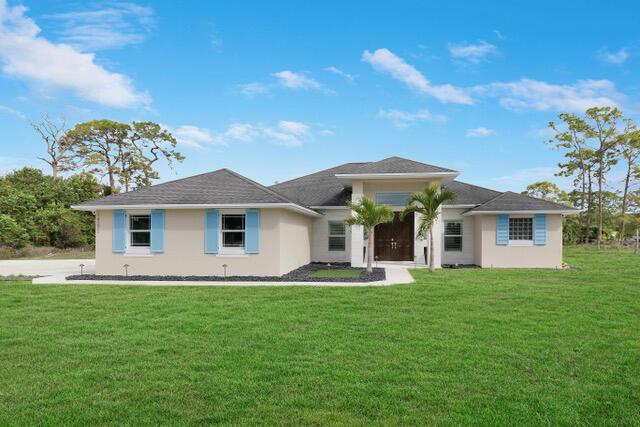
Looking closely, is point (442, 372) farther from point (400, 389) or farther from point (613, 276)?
point (613, 276)

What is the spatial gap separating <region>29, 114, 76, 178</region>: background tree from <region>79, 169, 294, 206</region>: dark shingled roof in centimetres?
2710

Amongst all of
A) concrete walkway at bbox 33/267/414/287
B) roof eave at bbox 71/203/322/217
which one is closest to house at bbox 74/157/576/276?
roof eave at bbox 71/203/322/217

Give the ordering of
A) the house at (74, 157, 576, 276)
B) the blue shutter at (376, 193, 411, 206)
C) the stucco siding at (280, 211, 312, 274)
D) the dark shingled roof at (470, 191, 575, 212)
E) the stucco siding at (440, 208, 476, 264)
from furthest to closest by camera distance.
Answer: the stucco siding at (440, 208, 476, 264) < the blue shutter at (376, 193, 411, 206) < the dark shingled roof at (470, 191, 575, 212) < the stucco siding at (280, 211, 312, 274) < the house at (74, 157, 576, 276)

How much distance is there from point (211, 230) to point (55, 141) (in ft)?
104

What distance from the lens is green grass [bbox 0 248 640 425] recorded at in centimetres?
413

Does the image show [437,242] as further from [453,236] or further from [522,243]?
[522,243]

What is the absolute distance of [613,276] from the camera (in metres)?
15.2

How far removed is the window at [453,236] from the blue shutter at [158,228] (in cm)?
1368

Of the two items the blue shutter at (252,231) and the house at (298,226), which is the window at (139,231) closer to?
the house at (298,226)

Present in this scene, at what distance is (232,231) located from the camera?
15500mm

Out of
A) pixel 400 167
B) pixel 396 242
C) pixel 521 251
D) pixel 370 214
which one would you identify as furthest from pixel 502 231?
pixel 370 214

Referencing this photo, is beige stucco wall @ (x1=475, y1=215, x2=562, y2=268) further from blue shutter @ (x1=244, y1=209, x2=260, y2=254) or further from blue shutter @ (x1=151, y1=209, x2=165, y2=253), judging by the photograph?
blue shutter @ (x1=151, y1=209, x2=165, y2=253)

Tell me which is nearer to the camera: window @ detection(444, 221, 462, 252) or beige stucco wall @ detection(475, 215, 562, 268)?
beige stucco wall @ detection(475, 215, 562, 268)

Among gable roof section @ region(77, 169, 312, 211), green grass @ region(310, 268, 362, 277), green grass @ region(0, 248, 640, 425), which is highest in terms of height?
gable roof section @ region(77, 169, 312, 211)
